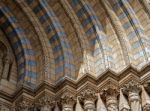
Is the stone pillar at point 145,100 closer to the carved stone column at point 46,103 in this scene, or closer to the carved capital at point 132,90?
the carved capital at point 132,90

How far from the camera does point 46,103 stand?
37.2 feet

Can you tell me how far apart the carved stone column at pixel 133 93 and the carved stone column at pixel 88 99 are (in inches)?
40.2

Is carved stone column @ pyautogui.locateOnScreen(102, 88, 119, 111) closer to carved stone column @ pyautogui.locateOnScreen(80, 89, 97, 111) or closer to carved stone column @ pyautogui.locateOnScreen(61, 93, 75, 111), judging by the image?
carved stone column @ pyautogui.locateOnScreen(80, 89, 97, 111)

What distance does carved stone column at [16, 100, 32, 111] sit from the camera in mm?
11445

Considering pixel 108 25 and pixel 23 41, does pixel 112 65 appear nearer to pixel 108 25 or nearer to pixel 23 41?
pixel 108 25

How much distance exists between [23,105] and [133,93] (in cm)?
341

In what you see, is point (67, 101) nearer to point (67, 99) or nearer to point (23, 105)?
point (67, 99)

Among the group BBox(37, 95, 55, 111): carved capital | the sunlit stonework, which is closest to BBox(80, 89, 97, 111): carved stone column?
the sunlit stonework

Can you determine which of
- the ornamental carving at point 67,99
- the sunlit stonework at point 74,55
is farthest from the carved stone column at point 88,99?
the ornamental carving at point 67,99

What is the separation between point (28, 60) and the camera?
1308 cm

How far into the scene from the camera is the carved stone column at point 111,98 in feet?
34.8

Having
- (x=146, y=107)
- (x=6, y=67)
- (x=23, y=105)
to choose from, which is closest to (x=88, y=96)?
(x=146, y=107)

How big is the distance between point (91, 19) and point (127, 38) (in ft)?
5.12

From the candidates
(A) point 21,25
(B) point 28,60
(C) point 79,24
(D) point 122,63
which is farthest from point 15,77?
(D) point 122,63
